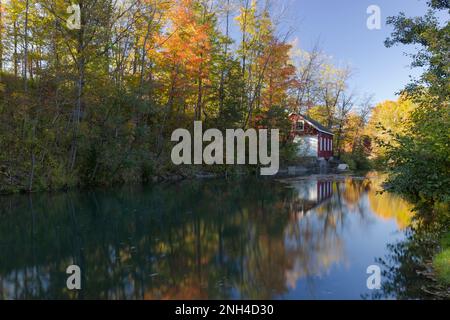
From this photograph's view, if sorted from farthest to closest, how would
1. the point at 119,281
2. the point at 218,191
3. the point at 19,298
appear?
the point at 218,191, the point at 119,281, the point at 19,298

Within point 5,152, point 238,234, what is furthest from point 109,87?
point 238,234

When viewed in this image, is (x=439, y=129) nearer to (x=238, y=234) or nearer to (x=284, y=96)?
(x=238, y=234)

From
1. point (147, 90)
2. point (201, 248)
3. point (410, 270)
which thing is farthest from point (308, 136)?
point (410, 270)

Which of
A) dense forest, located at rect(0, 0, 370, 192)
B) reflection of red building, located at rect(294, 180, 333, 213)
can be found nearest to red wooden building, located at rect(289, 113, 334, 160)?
dense forest, located at rect(0, 0, 370, 192)

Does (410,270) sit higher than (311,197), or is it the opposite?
(311,197)

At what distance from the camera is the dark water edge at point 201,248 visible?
4.91 meters

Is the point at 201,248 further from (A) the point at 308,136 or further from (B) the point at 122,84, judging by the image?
(A) the point at 308,136

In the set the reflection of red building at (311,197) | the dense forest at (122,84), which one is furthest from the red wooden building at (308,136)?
the reflection of red building at (311,197)

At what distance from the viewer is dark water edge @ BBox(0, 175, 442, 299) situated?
4.91 meters

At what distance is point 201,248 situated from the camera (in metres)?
7.07

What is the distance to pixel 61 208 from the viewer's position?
1142cm

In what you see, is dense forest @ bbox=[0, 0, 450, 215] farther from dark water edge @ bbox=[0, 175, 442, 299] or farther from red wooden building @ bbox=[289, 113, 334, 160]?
red wooden building @ bbox=[289, 113, 334, 160]

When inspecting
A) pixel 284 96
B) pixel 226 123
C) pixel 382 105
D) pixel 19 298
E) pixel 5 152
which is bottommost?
pixel 19 298

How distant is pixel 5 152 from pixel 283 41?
20.7 m
